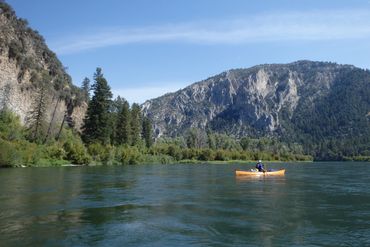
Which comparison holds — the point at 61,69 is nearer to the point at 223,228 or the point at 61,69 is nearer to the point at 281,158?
the point at 281,158

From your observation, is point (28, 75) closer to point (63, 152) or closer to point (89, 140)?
point (89, 140)

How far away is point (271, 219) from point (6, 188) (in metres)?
23.6

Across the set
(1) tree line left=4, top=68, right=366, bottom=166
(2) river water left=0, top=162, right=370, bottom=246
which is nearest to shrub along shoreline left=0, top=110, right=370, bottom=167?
(1) tree line left=4, top=68, right=366, bottom=166

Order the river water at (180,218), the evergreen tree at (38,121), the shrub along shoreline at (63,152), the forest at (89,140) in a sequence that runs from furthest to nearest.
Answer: the evergreen tree at (38,121) → the forest at (89,140) → the shrub along shoreline at (63,152) → the river water at (180,218)

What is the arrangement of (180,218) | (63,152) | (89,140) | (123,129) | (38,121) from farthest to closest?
1. (123,129)
2. (89,140)
3. (38,121)
4. (63,152)
5. (180,218)

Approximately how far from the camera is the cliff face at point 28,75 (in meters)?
100

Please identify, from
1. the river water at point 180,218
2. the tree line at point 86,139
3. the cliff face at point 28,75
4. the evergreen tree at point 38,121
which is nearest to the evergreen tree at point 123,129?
the tree line at point 86,139

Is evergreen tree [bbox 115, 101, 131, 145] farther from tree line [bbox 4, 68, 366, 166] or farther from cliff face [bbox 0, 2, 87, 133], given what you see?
cliff face [bbox 0, 2, 87, 133]

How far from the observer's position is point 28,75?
358 feet

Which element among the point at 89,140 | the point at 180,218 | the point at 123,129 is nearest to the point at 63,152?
the point at 89,140

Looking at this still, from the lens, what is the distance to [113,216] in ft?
80.0

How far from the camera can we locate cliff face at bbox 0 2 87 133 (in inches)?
3944

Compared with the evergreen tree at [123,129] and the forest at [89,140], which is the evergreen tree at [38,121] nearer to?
the forest at [89,140]

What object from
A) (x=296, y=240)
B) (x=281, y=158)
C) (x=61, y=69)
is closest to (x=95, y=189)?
(x=296, y=240)
